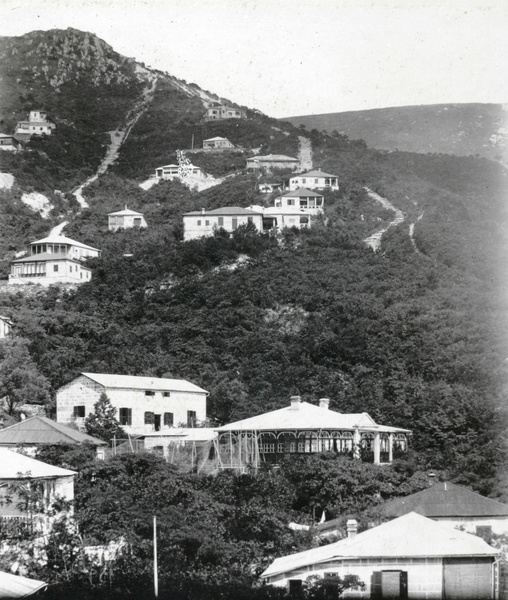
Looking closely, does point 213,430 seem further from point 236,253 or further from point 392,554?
point 236,253

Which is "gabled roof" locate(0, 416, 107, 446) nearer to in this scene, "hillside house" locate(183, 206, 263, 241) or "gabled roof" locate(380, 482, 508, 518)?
"gabled roof" locate(380, 482, 508, 518)

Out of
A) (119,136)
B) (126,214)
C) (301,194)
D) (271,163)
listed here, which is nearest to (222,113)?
(119,136)

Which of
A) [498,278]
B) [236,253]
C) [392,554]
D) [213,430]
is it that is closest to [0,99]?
[236,253]

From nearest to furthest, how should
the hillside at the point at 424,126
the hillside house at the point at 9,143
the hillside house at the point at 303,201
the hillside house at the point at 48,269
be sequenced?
the hillside house at the point at 48,269
the hillside house at the point at 303,201
the hillside house at the point at 9,143
the hillside at the point at 424,126

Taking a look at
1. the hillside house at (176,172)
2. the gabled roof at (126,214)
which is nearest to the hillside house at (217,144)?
the hillside house at (176,172)

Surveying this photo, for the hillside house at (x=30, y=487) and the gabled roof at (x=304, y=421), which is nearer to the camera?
the hillside house at (x=30, y=487)

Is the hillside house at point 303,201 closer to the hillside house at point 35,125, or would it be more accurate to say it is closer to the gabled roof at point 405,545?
the hillside house at point 35,125

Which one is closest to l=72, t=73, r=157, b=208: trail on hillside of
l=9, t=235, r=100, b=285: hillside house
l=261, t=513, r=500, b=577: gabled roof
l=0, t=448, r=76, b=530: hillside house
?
l=9, t=235, r=100, b=285: hillside house
